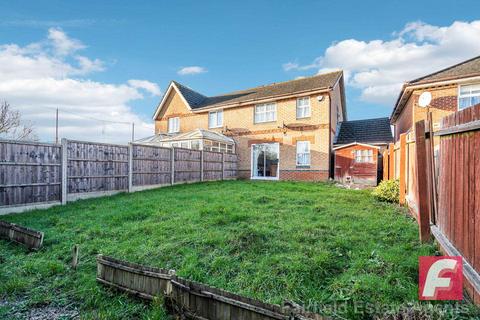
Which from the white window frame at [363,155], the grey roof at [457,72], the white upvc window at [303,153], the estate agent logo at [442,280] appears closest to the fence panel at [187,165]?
the white upvc window at [303,153]

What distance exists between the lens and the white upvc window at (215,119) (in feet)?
→ 68.6

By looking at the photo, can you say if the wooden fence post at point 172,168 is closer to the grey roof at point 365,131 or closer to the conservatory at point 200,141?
the conservatory at point 200,141

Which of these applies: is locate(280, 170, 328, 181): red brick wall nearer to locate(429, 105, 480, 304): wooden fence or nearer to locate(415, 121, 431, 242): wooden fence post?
locate(415, 121, 431, 242): wooden fence post

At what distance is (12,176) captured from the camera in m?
7.48

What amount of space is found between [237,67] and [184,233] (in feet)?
52.3

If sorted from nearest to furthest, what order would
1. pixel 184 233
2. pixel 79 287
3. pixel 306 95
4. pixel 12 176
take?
1. pixel 79 287
2. pixel 184 233
3. pixel 12 176
4. pixel 306 95

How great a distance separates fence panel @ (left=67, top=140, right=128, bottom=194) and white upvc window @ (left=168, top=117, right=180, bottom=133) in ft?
38.9

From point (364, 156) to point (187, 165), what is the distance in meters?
10.4

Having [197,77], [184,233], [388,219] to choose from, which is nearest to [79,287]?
[184,233]

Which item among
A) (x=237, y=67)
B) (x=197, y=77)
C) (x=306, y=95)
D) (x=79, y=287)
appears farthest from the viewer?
(x=197, y=77)

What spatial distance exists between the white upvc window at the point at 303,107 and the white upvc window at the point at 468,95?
778 centimetres

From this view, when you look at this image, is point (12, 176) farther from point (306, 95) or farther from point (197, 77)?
point (197, 77)

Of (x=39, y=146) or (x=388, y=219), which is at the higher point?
(x=39, y=146)

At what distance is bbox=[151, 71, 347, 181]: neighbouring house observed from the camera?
54.7 feet
